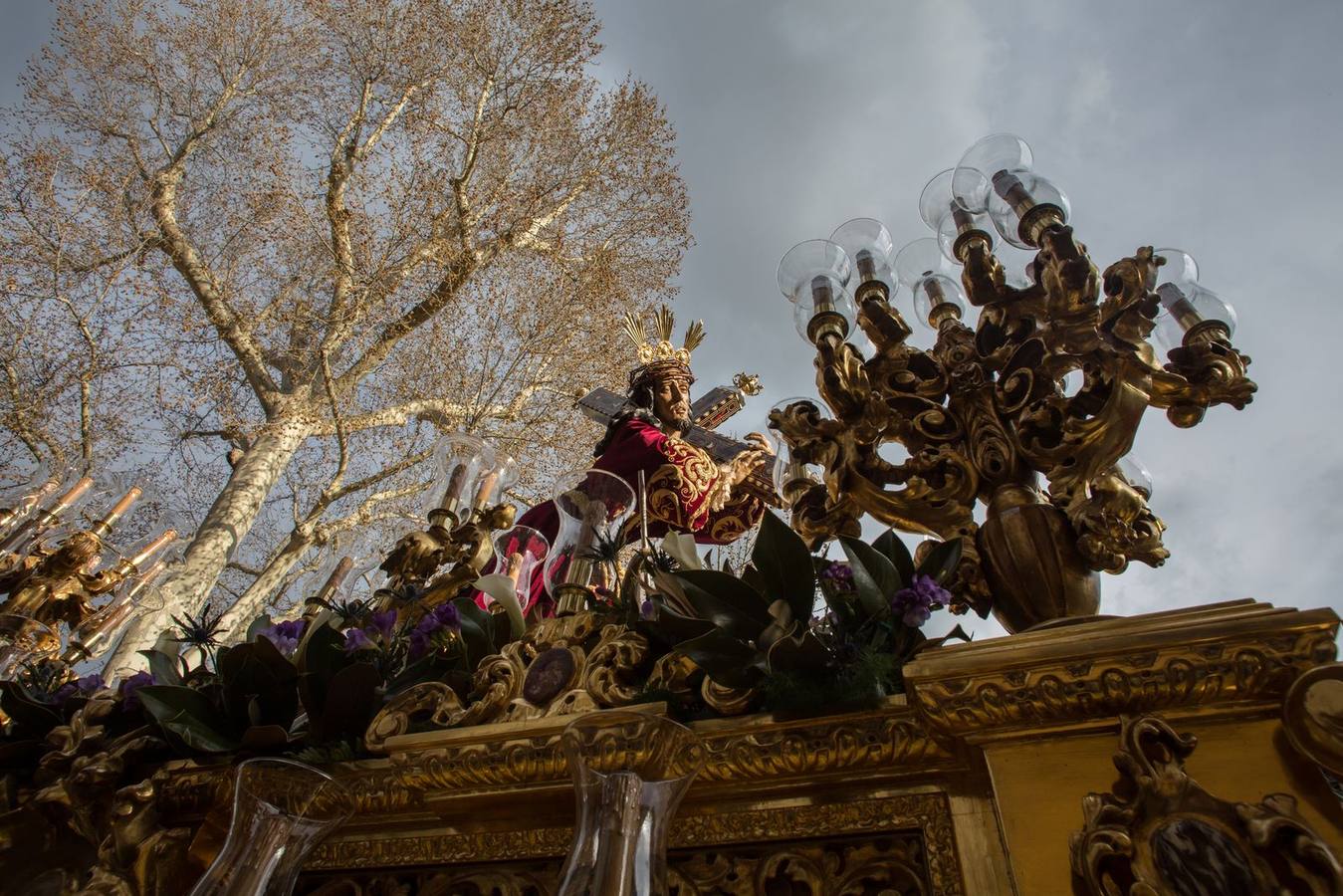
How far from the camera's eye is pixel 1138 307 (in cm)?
159

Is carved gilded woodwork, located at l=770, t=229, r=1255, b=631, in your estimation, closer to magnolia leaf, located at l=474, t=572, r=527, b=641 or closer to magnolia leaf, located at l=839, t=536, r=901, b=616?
magnolia leaf, located at l=839, t=536, r=901, b=616

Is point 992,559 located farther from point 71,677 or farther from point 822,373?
point 71,677

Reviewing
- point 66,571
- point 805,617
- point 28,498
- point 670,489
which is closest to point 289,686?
point 805,617

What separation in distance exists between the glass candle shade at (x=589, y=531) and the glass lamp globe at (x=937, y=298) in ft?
3.55

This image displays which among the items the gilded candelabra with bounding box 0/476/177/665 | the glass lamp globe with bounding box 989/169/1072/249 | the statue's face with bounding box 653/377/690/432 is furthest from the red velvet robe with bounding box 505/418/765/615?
the gilded candelabra with bounding box 0/476/177/665

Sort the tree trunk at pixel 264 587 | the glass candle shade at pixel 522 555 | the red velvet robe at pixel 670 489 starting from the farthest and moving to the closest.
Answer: the tree trunk at pixel 264 587, the red velvet robe at pixel 670 489, the glass candle shade at pixel 522 555

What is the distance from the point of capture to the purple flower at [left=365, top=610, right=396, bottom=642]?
1.77m

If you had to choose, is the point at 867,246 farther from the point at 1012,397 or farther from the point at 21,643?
the point at 21,643

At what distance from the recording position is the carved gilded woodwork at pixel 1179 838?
780mm

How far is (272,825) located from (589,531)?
90 cm

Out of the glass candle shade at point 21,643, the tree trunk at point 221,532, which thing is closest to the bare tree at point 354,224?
the tree trunk at point 221,532

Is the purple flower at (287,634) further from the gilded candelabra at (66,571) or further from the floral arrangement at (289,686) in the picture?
the gilded candelabra at (66,571)

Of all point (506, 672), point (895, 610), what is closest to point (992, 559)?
point (895, 610)

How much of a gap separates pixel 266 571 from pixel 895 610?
6.99m
